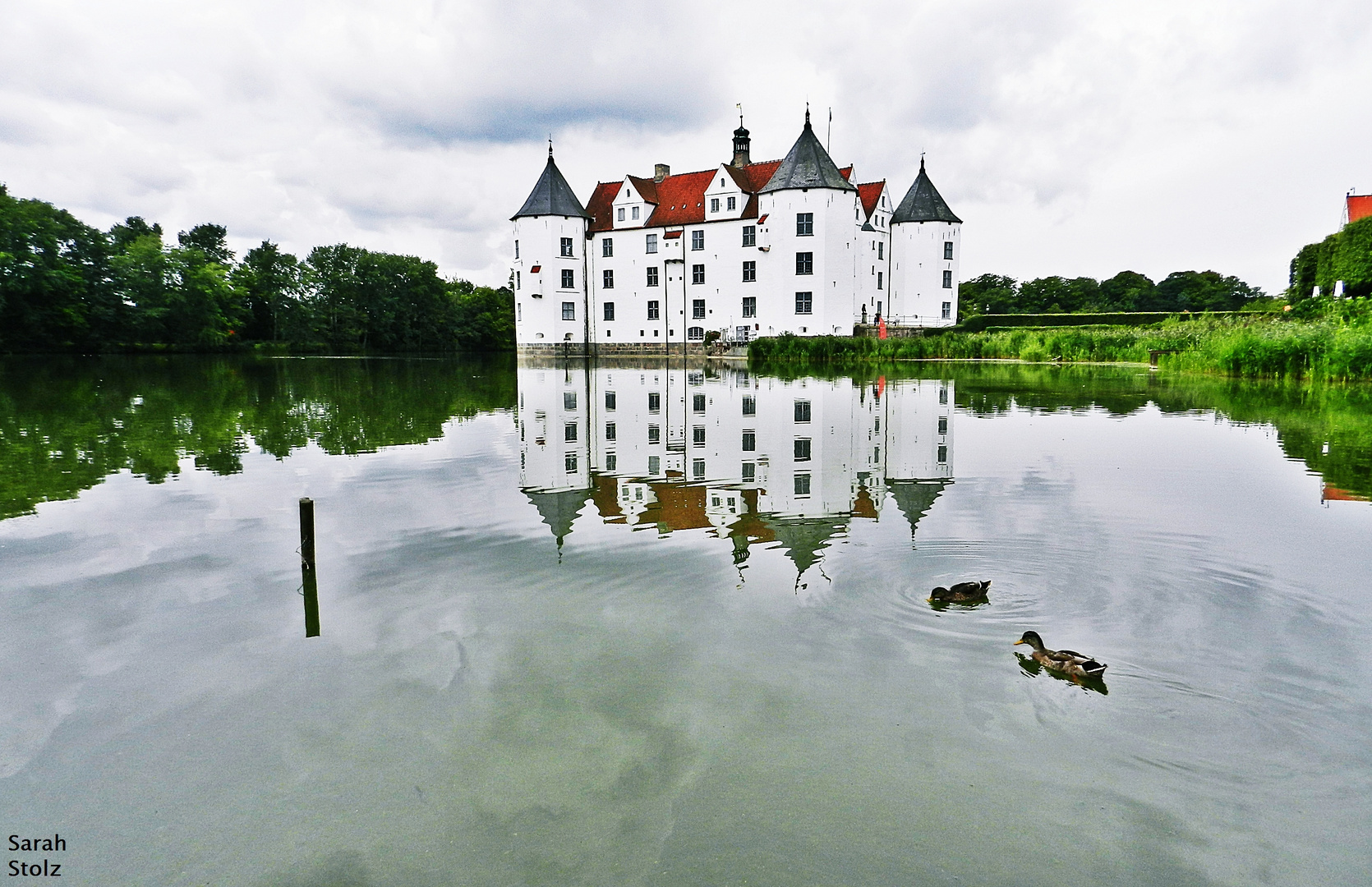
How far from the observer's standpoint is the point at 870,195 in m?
51.3

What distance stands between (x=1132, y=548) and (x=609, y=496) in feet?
17.5

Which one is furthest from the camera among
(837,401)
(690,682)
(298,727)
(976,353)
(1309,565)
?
(976,353)

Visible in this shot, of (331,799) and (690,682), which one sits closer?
(331,799)

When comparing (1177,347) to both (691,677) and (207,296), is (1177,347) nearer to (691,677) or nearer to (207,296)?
(691,677)

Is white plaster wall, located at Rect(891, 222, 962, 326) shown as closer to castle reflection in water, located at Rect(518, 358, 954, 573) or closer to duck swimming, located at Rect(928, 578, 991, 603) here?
castle reflection in water, located at Rect(518, 358, 954, 573)

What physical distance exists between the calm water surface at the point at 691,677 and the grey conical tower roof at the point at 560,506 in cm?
8

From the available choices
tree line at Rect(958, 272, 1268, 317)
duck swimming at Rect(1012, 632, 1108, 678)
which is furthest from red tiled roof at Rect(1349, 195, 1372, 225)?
duck swimming at Rect(1012, 632, 1108, 678)

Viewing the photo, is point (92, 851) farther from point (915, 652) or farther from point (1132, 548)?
point (1132, 548)

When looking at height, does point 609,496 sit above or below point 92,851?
above

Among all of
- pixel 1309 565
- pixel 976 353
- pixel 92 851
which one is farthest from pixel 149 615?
pixel 976 353

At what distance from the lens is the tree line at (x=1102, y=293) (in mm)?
77000

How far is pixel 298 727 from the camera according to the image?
13.6ft

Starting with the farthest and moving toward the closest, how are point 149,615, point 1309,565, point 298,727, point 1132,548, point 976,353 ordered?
point 976,353
point 1132,548
point 1309,565
point 149,615
point 298,727

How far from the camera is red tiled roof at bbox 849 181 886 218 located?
167 ft
